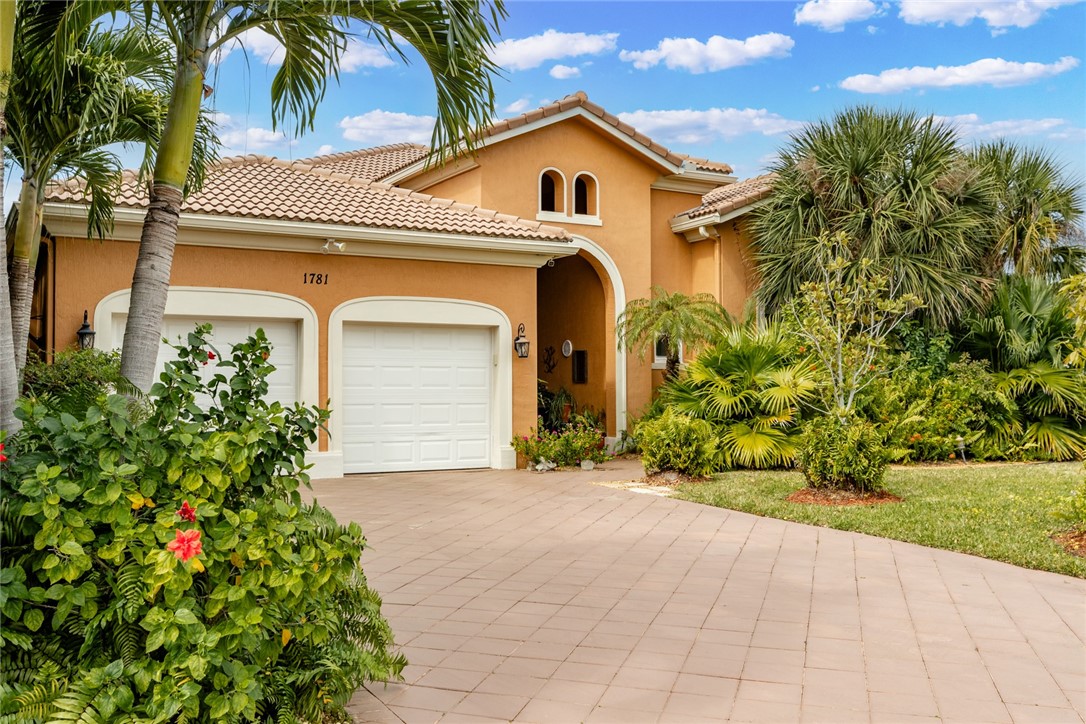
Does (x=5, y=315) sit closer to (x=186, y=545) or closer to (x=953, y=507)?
(x=186, y=545)

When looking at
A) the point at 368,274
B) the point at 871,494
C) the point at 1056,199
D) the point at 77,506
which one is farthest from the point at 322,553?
the point at 1056,199

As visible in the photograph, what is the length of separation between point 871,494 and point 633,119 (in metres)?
11.9

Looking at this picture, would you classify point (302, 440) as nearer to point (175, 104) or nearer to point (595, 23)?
point (175, 104)

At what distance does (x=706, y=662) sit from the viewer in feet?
16.5

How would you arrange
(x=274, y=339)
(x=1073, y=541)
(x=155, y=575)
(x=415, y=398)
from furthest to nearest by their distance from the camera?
(x=415, y=398)
(x=274, y=339)
(x=1073, y=541)
(x=155, y=575)

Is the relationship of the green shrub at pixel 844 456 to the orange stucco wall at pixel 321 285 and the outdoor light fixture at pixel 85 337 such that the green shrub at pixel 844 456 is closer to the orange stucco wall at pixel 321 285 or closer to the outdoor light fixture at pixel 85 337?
the orange stucco wall at pixel 321 285

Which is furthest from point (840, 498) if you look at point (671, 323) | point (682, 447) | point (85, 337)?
point (85, 337)

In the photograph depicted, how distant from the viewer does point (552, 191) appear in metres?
18.0

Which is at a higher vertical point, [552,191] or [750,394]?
[552,191]

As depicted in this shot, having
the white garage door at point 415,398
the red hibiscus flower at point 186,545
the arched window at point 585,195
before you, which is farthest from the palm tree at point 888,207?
the red hibiscus flower at point 186,545

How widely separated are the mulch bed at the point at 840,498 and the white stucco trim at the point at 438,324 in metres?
5.49

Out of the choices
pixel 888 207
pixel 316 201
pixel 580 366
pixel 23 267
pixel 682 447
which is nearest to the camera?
pixel 23 267

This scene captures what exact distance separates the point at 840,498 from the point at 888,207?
25.0 ft

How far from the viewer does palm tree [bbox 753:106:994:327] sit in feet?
53.2
